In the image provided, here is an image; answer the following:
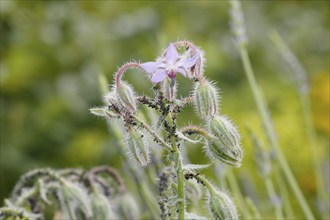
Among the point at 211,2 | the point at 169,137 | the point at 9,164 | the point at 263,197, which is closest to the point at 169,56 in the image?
the point at 169,137

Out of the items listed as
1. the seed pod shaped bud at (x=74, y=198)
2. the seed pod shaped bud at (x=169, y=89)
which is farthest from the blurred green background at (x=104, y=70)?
the seed pod shaped bud at (x=169, y=89)

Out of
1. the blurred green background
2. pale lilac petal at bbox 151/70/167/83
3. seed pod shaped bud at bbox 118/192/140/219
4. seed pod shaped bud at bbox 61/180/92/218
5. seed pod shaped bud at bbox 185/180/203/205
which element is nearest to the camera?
pale lilac petal at bbox 151/70/167/83

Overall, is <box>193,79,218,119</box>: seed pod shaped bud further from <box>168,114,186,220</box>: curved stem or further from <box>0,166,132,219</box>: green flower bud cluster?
<box>0,166,132,219</box>: green flower bud cluster

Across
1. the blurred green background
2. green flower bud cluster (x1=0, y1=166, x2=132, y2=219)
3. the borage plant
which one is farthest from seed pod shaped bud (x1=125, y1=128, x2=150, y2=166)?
the blurred green background

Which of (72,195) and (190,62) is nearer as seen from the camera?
(190,62)

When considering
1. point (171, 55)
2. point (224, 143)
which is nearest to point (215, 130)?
point (224, 143)

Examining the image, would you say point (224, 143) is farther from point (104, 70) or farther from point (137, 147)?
point (104, 70)

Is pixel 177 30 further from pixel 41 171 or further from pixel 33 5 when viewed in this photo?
pixel 41 171
